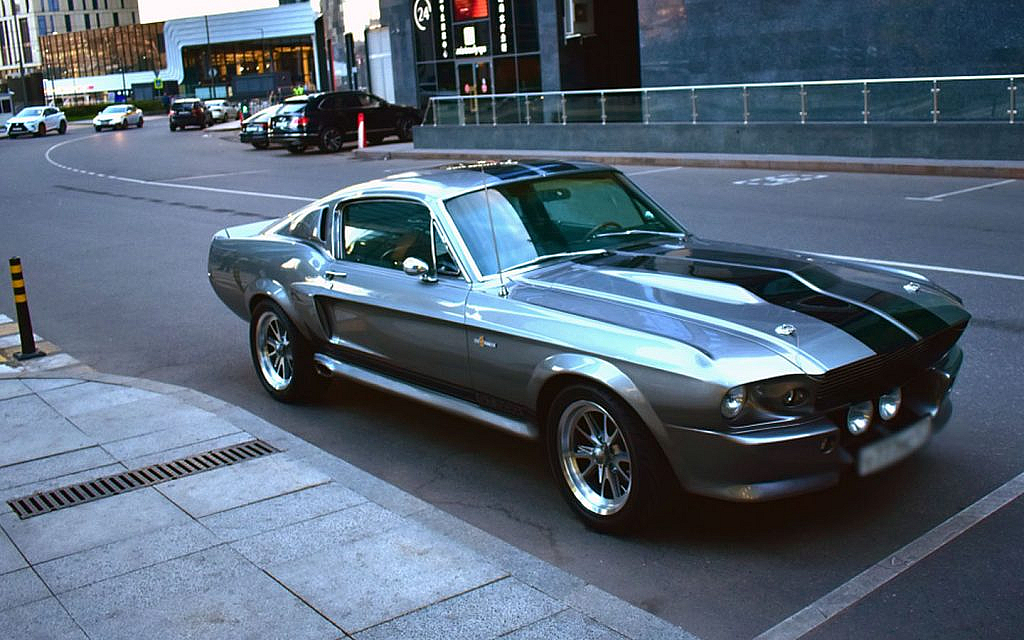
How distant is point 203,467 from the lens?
20.6 ft

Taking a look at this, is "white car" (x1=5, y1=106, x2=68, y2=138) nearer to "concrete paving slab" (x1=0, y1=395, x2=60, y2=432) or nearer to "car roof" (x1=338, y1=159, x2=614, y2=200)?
"concrete paving slab" (x1=0, y1=395, x2=60, y2=432)

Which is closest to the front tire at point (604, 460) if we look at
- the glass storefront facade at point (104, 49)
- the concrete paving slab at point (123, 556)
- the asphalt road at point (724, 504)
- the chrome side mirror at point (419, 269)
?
the asphalt road at point (724, 504)

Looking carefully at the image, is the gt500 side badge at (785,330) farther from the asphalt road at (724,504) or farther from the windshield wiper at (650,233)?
the windshield wiper at (650,233)

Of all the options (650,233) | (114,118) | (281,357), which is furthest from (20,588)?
(114,118)

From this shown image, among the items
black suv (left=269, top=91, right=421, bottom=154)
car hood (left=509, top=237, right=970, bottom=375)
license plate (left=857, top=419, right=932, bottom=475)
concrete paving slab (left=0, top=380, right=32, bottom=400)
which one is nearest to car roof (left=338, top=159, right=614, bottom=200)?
car hood (left=509, top=237, right=970, bottom=375)

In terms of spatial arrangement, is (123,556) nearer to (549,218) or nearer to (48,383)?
(549,218)

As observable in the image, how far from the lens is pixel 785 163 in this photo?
71.6ft

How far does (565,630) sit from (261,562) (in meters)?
1.50

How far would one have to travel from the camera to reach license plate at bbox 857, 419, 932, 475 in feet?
15.6

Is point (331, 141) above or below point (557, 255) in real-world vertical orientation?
below

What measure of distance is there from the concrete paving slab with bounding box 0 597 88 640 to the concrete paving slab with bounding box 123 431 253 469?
1832 millimetres

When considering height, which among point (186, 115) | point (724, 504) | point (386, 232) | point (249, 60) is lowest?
point (724, 504)

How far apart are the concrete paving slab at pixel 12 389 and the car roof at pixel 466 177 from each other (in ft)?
10.1

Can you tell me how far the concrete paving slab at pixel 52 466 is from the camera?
6258 mm
